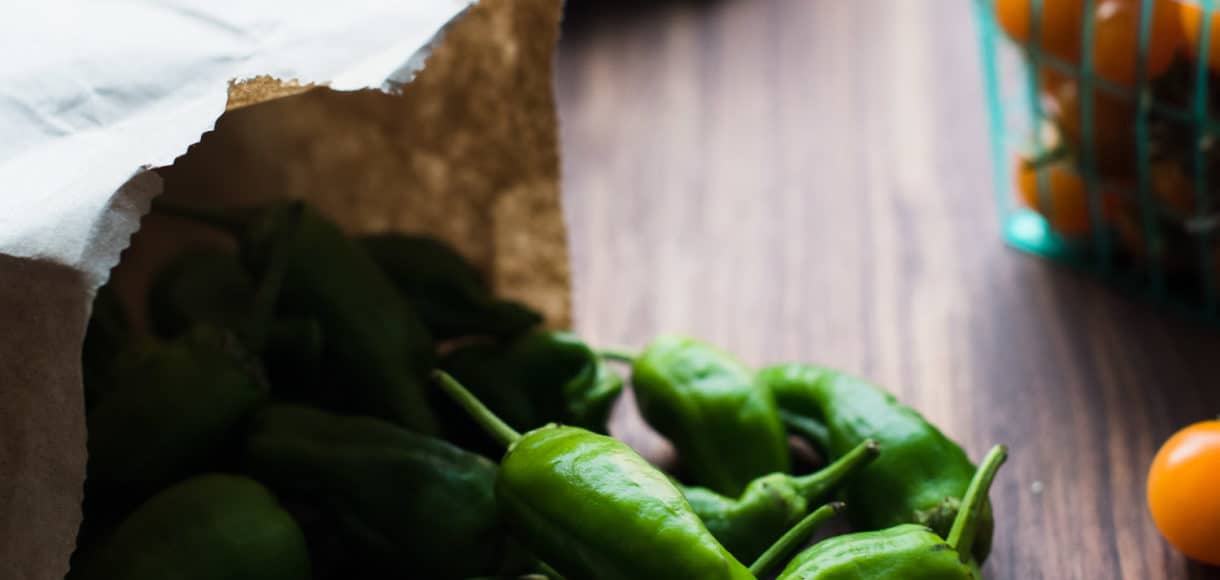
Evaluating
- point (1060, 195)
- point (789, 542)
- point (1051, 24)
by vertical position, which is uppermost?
point (1051, 24)

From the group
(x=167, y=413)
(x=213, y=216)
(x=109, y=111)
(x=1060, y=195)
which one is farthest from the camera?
(x=1060, y=195)

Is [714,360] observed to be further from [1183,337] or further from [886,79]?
[886,79]

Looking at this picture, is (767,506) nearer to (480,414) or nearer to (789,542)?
(789,542)

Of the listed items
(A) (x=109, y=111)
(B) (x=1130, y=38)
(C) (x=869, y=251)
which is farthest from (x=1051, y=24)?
(A) (x=109, y=111)

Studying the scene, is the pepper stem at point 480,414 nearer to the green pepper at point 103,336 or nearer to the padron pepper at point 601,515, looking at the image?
the padron pepper at point 601,515

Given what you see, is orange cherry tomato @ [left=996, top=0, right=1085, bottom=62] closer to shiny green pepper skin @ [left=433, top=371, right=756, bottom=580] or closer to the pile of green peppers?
the pile of green peppers
